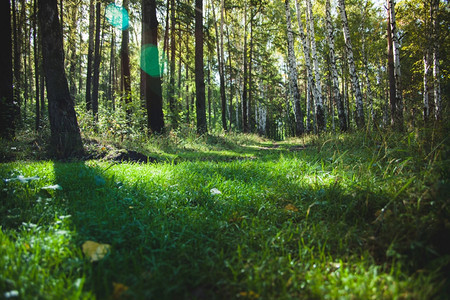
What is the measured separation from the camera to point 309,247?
1860 millimetres

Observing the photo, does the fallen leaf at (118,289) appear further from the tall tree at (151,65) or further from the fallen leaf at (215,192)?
the tall tree at (151,65)

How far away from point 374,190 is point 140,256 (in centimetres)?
227

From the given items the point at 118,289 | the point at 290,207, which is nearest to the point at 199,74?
the point at 290,207

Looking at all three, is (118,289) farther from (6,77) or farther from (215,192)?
(6,77)

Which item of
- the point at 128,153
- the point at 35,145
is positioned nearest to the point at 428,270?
the point at 128,153

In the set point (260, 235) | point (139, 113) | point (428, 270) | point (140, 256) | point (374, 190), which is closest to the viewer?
point (428, 270)

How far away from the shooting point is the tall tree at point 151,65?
358 inches

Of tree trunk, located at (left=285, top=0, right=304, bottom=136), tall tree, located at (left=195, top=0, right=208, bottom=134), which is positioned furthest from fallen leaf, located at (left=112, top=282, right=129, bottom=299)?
tree trunk, located at (left=285, top=0, right=304, bottom=136)

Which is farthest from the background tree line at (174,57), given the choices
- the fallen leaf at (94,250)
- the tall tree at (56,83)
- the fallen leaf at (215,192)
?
the fallen leaf at (94,250)

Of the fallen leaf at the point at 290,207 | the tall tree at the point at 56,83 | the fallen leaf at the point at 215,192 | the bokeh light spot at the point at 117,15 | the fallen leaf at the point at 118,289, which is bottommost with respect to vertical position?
the fallen leaf at the point at 118,289

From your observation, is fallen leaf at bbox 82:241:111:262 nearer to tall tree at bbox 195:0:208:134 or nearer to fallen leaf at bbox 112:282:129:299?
fallen leaf at bbox 112:282:129:299

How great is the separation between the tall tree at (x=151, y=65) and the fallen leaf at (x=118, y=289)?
833 centimetres

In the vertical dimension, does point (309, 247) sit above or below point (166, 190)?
below

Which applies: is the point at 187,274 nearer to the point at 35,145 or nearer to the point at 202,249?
the point at 202,249
